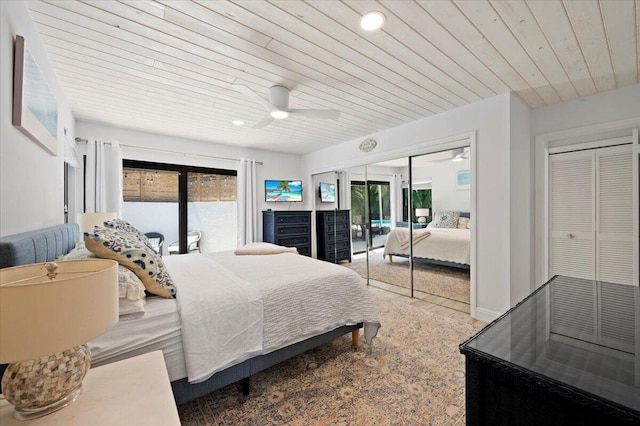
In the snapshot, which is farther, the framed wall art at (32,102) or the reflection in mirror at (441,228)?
the reflection in mirror at (441,228)

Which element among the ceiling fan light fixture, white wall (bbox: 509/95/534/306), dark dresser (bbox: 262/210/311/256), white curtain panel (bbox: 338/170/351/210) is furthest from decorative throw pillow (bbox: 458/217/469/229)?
dark dresser (bbox: 262/210/311/256)

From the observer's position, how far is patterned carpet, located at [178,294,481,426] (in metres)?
1.61

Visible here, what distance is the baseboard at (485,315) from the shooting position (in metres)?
2.88

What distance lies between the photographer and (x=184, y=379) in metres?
1.47

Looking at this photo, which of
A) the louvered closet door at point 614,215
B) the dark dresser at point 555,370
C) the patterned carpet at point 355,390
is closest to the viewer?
the dark dresser at point 555,370

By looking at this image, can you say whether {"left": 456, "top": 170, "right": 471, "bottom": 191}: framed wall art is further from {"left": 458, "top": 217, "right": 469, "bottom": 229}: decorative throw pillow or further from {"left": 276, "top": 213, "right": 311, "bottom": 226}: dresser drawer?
{"left": 276, "top": 213, "right": 311, "bottom": 226}: dresser drawer

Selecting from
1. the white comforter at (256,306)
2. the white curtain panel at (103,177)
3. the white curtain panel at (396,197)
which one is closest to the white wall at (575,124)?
the white curtain panel at (396,197)

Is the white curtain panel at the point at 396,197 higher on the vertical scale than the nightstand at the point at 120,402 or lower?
higher

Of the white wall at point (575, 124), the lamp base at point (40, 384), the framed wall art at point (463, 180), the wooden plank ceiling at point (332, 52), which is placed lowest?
the lamp base at point (40, 384)

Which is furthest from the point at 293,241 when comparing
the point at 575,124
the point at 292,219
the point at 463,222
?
the point at 575,124

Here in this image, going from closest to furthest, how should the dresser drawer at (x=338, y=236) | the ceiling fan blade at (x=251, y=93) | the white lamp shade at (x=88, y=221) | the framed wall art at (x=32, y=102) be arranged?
the framed wall art at (x=32, y=102)
the ceiling fan blade at (x=251, y=93)
the white lamp shade at (x=88, y=221)
the dresser drawer at (x=338, y=236)

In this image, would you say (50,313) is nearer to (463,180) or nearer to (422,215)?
(463,180)

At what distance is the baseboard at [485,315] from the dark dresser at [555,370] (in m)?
2.00

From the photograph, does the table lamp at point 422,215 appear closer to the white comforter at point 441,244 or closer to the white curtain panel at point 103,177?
the white comforter at point 441,244
